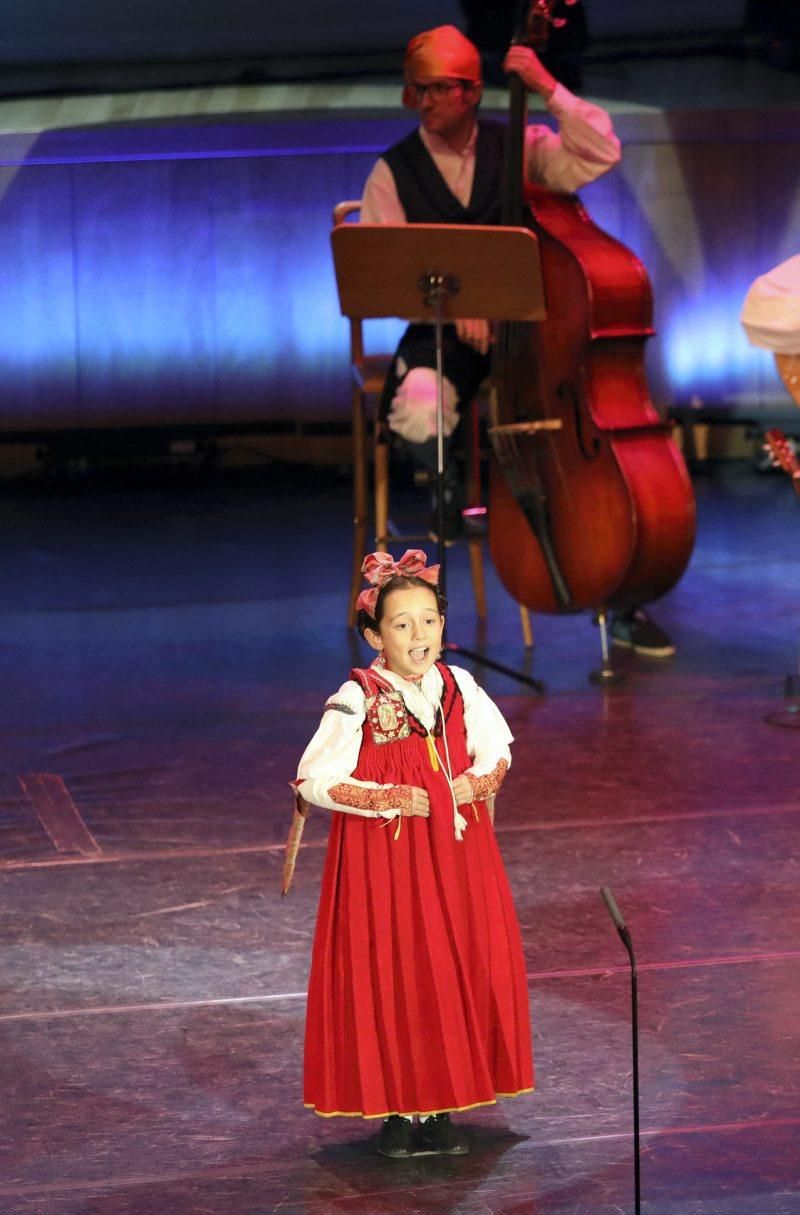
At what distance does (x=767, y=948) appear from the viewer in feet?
10.3

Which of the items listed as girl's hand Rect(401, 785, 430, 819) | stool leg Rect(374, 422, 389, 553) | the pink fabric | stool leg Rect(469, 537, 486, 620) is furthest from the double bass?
girl's hand Rect(401, 785, 430, 819)

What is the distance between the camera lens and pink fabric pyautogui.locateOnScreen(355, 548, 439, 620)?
2447mm

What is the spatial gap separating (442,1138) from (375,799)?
1.62 ft

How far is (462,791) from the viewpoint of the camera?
241 centimetres

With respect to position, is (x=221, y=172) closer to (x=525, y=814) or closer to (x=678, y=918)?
(x=525, y=814)

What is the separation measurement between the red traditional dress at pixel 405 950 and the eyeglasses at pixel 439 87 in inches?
110

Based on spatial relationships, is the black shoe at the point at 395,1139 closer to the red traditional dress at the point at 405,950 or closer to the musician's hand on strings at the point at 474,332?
the red traditional dress at the point at 405,950

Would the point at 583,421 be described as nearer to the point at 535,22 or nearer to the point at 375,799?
the point at 535,22

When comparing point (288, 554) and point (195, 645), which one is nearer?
point (195, 645)

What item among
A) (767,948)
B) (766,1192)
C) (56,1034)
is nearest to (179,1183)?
(56,1034)

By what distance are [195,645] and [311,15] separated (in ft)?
15.8

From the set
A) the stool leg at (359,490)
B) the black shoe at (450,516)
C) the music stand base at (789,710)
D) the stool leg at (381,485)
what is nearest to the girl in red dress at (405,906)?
the music stand base at (789,710)

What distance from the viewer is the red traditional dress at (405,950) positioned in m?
2.40

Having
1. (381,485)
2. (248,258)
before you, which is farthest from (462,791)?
(248,258)
